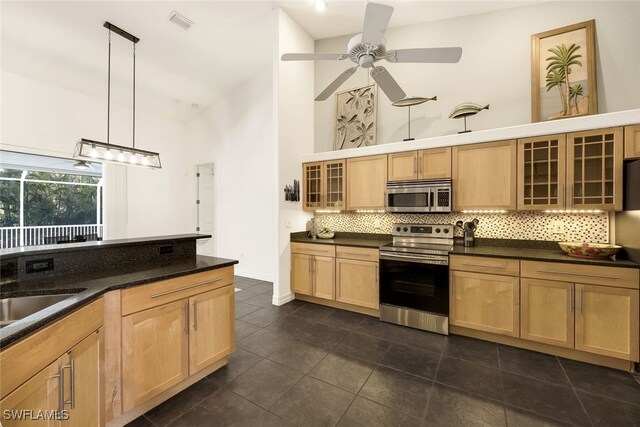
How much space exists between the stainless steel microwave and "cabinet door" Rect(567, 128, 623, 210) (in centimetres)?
107

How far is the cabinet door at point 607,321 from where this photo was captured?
205 cm

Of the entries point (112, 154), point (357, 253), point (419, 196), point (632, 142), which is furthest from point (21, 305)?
point (632, 142)

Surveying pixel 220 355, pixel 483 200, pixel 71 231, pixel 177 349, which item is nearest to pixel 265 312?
pixel 220 355

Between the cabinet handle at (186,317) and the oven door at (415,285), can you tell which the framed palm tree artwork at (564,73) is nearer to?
the oven door at (415,285)

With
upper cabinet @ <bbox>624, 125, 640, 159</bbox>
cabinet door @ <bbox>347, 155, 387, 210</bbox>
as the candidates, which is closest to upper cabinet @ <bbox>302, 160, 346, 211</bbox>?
cabinet door @ <bbox>347, 155, 387, 210</bbox>

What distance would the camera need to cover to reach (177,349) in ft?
5.93

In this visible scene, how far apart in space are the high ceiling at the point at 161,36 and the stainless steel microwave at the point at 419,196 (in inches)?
93.2

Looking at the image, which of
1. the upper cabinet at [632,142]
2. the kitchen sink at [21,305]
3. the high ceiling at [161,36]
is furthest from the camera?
the high ceiling at [161,36]

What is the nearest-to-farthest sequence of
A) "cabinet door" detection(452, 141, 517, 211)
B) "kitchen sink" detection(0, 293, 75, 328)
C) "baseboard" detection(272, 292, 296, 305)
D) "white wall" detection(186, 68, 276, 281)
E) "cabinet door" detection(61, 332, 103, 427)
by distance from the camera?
"cabinet door" detection(61, 332, 103, 427) → "kitchen sink" detection(0, 293, 75, 328) → "cabinet door" detection(452, 141, 517, 211) → "baseboard" detection(272, 292, 296, 305) → "white wall" detection(186, 68, 276, 281)

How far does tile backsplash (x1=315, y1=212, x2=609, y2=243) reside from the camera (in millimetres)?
2606

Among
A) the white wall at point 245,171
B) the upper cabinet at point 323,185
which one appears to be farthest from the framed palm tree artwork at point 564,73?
the white wall at point 245,171

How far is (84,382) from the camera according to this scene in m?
1.29

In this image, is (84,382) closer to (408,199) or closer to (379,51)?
(379,51)

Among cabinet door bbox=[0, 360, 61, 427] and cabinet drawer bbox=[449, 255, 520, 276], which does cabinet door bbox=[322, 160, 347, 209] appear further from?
cabinet door bbox=[0, 360, 61, 427]
